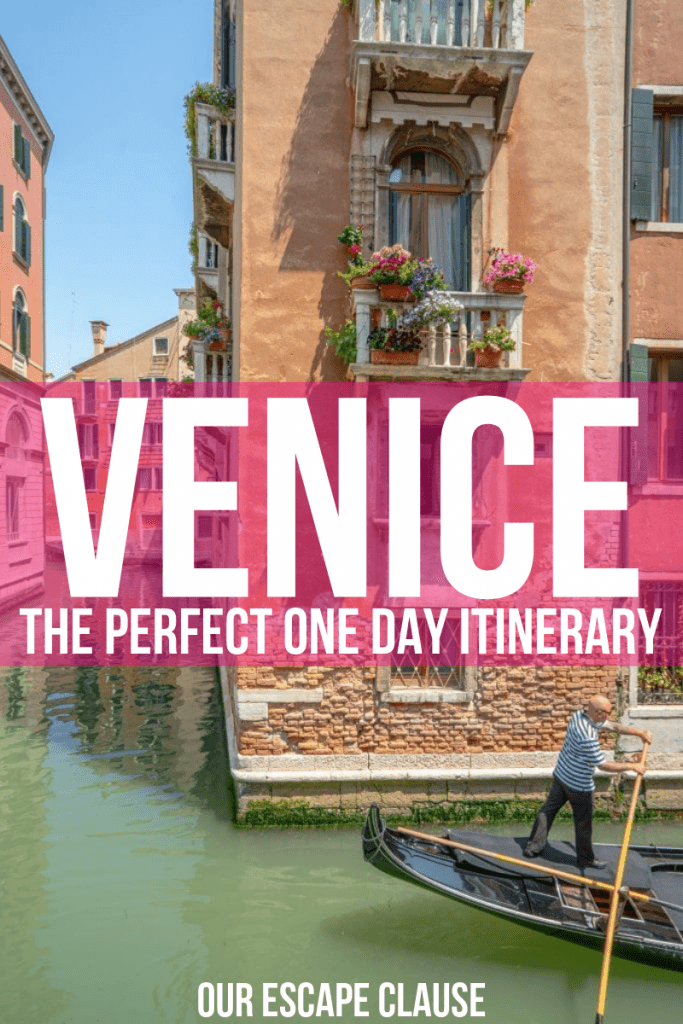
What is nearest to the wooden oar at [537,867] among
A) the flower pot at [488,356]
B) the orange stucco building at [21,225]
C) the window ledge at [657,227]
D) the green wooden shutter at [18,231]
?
the flower pot at [488,356]

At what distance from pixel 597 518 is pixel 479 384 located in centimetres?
193

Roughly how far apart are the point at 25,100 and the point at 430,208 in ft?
63.3

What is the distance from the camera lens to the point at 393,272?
970 cm

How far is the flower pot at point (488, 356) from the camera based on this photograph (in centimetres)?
988

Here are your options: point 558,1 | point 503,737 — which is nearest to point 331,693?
point 503,737

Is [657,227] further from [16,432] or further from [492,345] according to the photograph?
[16,432]

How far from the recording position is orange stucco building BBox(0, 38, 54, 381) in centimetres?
2433

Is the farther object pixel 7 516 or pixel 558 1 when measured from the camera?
pixel 7 516

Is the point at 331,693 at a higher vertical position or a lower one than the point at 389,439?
lower

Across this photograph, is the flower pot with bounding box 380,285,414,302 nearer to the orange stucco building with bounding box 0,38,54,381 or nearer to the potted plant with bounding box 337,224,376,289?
the potted plant with bounding box 337,224,376,289

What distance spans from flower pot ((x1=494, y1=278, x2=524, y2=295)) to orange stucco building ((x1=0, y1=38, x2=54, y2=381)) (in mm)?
16571

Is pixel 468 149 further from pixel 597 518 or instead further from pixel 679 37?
pixel 597 518

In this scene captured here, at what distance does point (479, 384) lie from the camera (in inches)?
402

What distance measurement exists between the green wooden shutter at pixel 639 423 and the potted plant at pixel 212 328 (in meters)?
6.25
